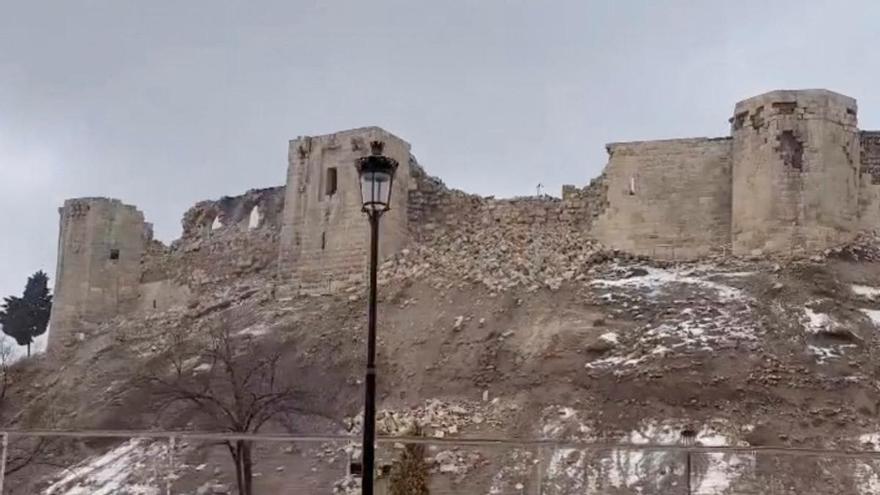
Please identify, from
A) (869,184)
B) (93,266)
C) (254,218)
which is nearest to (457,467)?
(869,184)

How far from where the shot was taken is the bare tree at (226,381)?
24.2m

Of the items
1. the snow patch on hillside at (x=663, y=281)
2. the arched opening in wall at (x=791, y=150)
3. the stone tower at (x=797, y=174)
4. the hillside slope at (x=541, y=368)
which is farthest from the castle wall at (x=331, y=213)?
the arched opening in wall at (x=791, y=150)

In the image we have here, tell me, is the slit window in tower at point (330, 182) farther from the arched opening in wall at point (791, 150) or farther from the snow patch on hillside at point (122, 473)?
the snow patch on hillside at point (122, 473)

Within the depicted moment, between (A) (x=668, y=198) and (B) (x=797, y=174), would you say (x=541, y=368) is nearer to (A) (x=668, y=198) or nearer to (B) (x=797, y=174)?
(A) (x=668, y=198)

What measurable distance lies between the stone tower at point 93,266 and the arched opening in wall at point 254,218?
3671 millimetres

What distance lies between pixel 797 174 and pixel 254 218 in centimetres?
1757

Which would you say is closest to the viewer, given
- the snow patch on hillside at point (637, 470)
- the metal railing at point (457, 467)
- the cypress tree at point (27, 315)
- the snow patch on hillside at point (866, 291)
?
the metal railing at point (457, 467)

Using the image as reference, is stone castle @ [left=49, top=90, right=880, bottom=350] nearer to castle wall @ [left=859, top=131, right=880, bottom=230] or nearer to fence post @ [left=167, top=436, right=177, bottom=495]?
castle wall @ [left=859, top=131, right=880, bottom=230]

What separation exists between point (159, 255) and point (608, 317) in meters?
17.2

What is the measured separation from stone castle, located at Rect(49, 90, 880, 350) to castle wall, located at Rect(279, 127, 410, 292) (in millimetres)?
39

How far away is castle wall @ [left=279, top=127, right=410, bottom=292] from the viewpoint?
102 ft

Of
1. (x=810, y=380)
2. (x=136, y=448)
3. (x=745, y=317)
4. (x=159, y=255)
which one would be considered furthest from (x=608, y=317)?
(x=159, y=255)

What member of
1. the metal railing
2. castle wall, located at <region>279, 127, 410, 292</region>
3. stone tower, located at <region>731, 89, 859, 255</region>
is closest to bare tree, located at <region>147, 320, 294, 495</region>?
castle wall, located at <region>279, 127, 410, 292</region>

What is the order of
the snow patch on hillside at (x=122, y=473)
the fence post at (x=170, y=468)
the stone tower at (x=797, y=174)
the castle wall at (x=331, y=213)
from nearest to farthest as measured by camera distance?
the fence post at (x=170, y=468)
the snow patch on hillside at (x=122, y=473)
the stone tower at (x=797, y=174)
the castle wall at (x=331, y=213)
